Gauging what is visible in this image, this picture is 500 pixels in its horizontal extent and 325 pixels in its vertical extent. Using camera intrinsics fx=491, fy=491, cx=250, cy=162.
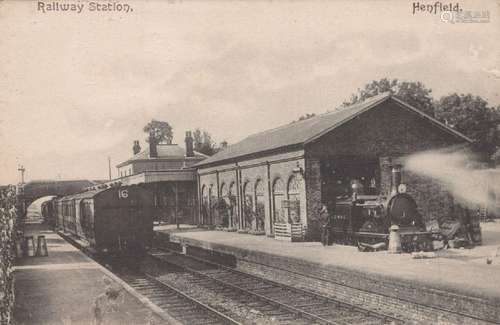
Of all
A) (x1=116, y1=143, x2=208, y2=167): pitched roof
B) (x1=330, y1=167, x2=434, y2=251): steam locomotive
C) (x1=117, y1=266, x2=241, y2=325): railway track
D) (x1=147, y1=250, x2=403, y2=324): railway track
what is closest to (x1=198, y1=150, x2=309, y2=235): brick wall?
(x1=330, y1=167, x2=434, y2=251): steam locomotive

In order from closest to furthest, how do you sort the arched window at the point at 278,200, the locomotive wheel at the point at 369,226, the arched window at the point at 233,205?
the locomotive wheel at the point at 369,226
the arched window at the point at 278,200
the arched window at the point at 233,205

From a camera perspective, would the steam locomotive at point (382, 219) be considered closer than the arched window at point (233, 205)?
Yes

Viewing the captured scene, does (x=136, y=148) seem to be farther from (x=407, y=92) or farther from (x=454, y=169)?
(x=454, y=169)

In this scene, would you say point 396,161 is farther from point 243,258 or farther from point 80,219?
point 80,219

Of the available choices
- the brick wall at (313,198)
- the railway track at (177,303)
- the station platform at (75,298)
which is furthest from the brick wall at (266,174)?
the station platform at (75,298)

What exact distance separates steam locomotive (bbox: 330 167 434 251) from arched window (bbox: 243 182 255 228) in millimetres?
7219

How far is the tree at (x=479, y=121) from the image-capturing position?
28047 millimetres

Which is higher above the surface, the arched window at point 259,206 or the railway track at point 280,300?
the arched window at point 259,206

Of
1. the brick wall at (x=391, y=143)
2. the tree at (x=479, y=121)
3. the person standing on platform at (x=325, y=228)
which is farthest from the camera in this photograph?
the tree at (x=479, y=121)

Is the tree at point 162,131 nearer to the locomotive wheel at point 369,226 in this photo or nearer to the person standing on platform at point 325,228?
the person standing on platform at point 325,228

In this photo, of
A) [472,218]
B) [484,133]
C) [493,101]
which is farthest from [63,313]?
[484,133]

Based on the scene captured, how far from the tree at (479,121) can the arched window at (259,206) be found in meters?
13.9

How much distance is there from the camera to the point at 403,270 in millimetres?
10250

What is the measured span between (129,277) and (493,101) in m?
11.0
